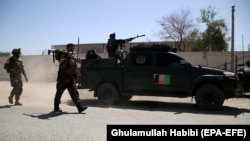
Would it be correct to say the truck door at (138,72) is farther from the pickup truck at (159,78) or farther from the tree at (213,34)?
the tree at (213,34)

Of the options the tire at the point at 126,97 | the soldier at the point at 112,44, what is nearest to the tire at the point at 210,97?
the tire at the point at 126,97

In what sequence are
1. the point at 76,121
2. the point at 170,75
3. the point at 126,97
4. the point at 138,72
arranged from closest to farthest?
the point at 76,121 < the point at 170,75 < the point at 138,72 < the point at 126,97

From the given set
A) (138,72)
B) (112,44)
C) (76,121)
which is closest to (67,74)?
(76,121)

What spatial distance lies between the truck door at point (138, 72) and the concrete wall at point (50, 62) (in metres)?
14.6

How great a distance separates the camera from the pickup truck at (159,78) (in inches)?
422

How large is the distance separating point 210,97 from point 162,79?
5.48 feet

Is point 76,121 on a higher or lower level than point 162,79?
lower

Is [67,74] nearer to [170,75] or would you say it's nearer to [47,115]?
[47,115]

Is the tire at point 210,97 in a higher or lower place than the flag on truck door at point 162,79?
lower

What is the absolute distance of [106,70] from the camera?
12.3m

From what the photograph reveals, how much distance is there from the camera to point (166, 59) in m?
11.5

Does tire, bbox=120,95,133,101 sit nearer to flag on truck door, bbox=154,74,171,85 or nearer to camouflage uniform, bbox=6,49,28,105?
flag on truck door, bbox=154,74,171,85

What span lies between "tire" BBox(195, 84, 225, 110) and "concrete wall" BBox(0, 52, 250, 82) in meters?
15.2

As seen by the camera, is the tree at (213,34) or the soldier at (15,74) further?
the tree at (213,34)
